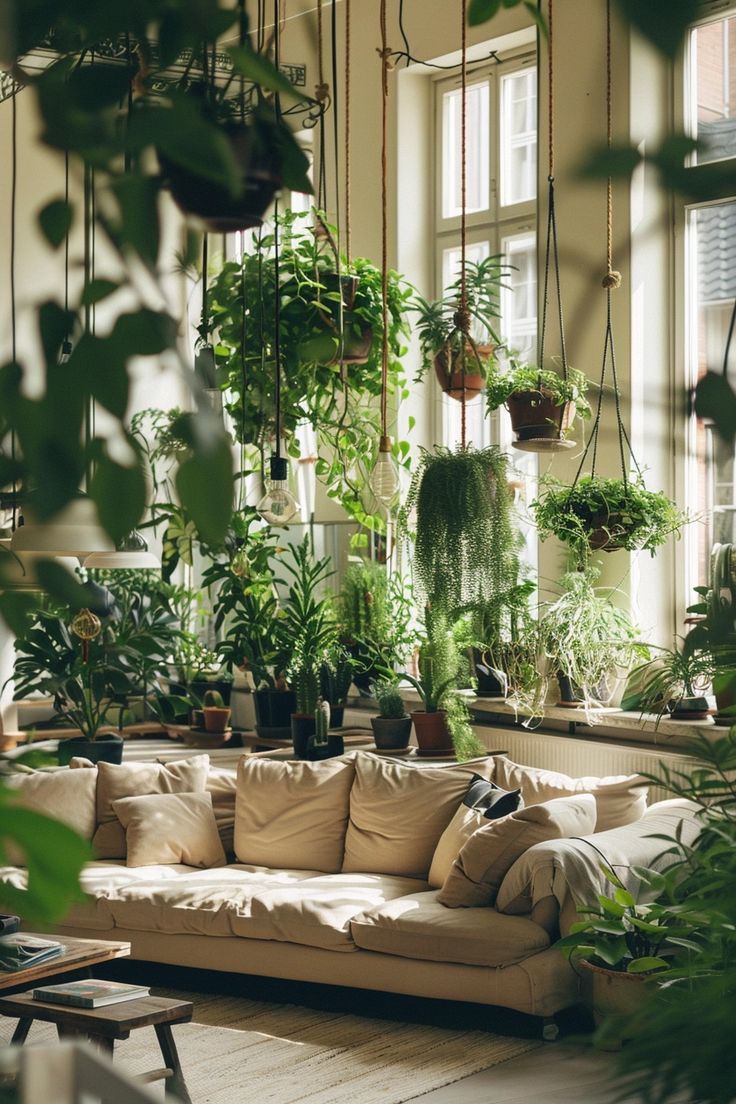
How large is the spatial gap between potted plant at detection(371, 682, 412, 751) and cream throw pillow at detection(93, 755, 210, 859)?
858 mm

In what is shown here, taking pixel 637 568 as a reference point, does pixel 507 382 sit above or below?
above

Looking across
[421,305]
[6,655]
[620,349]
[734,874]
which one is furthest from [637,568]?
[734,874]

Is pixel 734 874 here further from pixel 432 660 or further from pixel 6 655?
pixel 6 655

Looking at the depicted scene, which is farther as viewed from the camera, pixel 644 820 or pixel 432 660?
pixel 432 660

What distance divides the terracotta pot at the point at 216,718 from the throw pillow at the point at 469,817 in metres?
2.03

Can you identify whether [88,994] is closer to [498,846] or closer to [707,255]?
[498,846]

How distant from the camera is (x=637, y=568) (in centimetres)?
564

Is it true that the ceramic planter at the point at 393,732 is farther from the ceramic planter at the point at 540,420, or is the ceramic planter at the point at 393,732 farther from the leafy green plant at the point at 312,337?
the ceramic planter at the point at 540,420

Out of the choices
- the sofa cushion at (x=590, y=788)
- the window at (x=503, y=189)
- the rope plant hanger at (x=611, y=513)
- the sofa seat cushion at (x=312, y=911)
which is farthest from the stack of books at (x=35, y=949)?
the window at (x=503, y=189)

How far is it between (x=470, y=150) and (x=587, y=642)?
2646mm

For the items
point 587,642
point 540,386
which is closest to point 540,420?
point 540,386

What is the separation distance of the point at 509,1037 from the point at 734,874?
13.5ft

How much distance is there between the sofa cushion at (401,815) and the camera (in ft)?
17.8

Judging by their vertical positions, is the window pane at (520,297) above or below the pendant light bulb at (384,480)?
above
